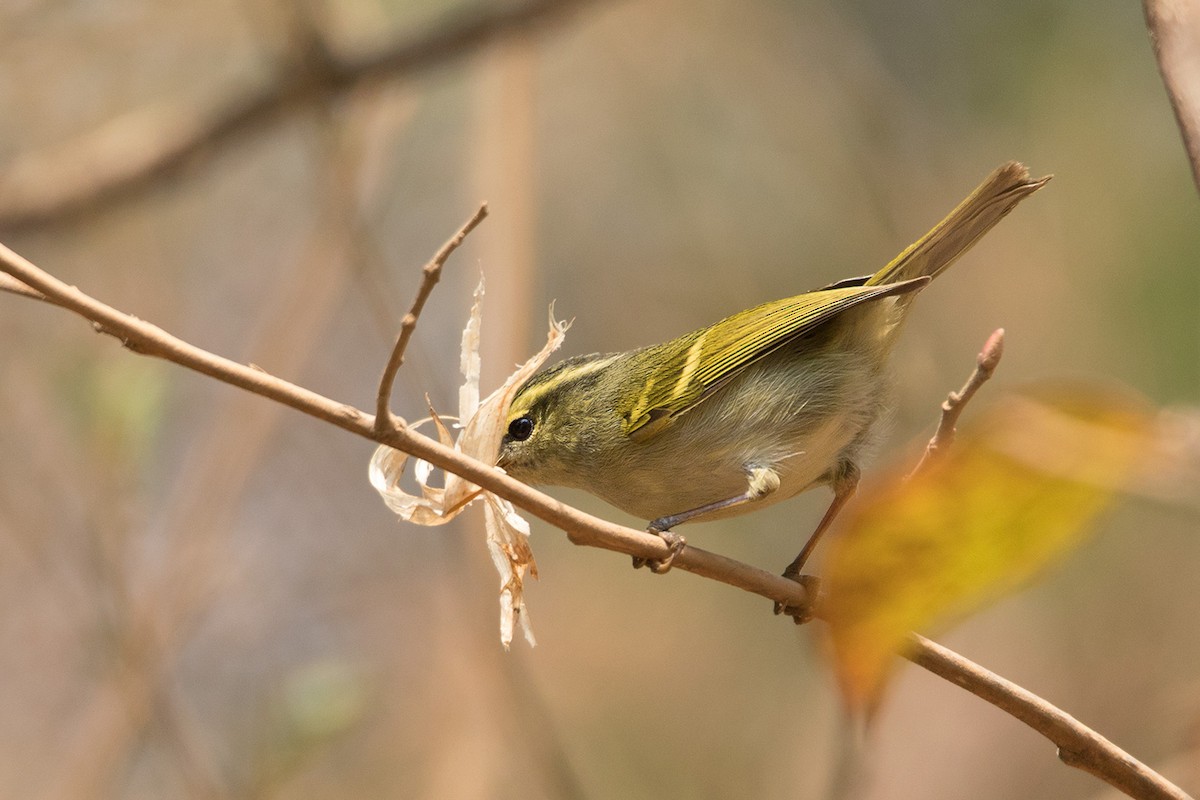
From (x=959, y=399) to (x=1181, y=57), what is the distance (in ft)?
2.11

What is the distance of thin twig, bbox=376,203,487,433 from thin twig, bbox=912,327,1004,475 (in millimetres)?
825

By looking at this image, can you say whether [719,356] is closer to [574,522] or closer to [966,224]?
[966,224]

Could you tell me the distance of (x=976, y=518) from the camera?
59.1 inches

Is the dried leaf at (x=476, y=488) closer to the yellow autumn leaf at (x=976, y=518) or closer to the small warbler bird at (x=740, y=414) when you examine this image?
the yellow autumn leaf at (x=976, y=518)

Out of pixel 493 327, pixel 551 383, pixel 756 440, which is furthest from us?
pixel 493 327

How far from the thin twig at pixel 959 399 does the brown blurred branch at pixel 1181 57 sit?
1.35 ft

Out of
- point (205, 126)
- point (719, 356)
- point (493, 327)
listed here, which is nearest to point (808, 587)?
point (719, 356)

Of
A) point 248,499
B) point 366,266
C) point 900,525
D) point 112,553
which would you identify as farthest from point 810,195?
point 900,525

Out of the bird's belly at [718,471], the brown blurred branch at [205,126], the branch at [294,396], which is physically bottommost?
the bird's belly at [718,471]

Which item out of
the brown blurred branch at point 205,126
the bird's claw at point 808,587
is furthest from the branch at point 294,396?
the brown blurred branch at point 205,126

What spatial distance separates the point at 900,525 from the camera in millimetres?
1557

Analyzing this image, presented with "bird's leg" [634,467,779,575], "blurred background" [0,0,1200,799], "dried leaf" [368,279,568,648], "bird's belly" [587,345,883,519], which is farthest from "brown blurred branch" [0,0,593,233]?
"dried leaf" [368,279,568,648]

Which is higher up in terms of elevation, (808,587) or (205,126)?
(205,126)

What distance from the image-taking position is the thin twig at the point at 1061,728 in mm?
1710
